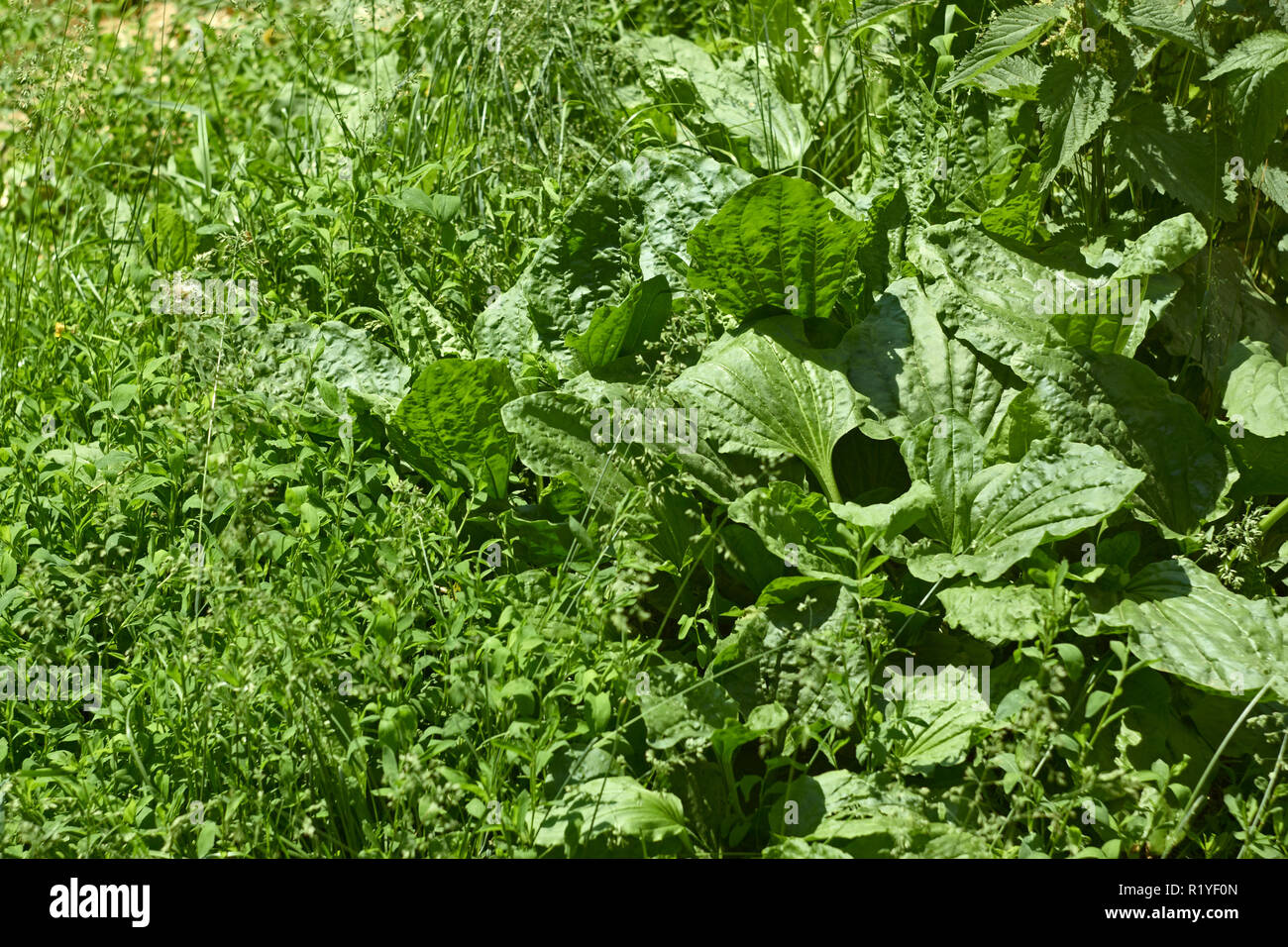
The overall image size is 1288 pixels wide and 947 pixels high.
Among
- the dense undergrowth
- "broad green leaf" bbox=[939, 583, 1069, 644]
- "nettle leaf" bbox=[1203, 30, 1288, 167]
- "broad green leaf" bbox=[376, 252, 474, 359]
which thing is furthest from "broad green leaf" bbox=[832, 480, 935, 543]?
"broad green leaf" bbox=[376, 252, 474, 359]

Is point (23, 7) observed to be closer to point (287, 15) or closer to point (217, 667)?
point (287, 15)

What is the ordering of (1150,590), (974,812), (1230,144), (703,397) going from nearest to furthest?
(974,812) < (1150,590) < (703,397) < (1230,144)

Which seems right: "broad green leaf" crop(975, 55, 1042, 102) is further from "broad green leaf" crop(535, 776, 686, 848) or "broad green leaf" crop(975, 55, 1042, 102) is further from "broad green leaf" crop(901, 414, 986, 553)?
"broad green leaf" crop(535, 776, 686, 848)

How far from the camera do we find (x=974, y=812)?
79.5 inches

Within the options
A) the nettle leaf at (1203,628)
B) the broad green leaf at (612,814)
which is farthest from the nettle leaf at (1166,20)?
the broad green leaf at (612,814)

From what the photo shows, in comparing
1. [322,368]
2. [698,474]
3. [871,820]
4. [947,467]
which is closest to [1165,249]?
[947,467]

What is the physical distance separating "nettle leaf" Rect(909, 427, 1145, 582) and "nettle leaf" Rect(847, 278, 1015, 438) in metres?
0.20

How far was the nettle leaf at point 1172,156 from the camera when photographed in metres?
2.51

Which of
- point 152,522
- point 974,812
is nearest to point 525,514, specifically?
point 152,522

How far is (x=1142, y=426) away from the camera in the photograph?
2408 mm

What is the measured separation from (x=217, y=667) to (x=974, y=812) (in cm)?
122

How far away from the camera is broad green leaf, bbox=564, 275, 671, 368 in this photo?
256 centimetres

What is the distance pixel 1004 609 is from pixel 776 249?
34.6 inches
